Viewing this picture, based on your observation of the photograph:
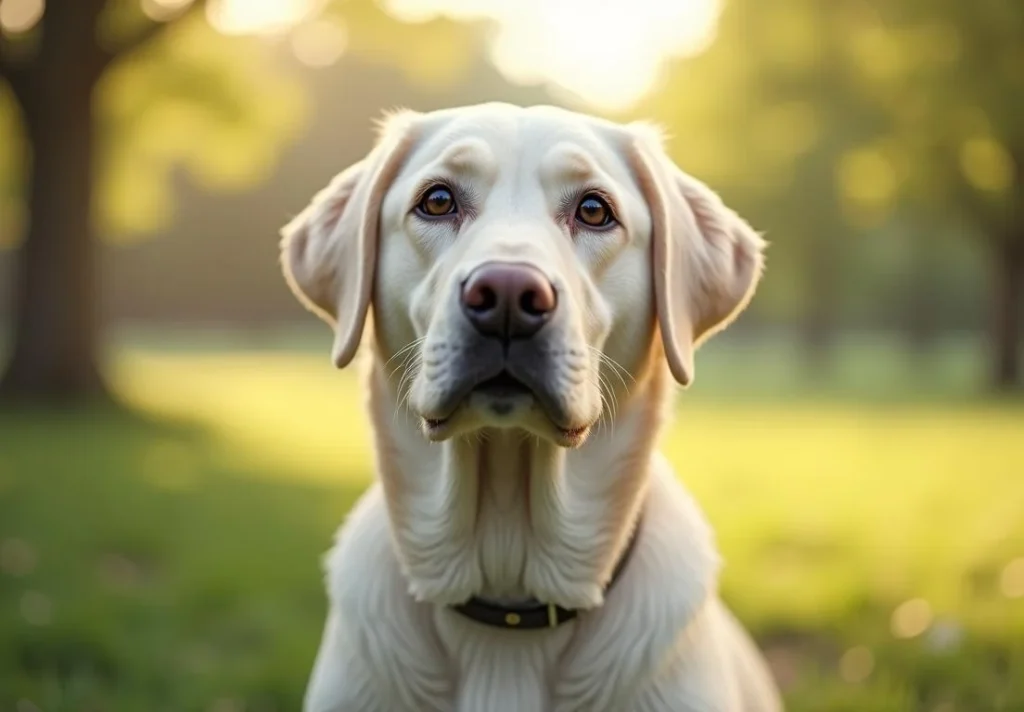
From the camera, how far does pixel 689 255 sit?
3176 mm

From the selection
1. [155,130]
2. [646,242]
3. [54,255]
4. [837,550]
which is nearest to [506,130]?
[646,242]

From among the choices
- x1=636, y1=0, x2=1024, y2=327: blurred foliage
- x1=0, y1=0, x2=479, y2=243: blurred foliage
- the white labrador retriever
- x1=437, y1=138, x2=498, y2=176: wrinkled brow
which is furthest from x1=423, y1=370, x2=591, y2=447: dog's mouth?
x1=636, y1=0, x2=1024, y2=327: blurred foliage

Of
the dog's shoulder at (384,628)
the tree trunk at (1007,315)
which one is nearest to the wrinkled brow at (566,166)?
the dog's shoulder at (384,628)

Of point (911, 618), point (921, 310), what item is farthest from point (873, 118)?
point (911, 618)

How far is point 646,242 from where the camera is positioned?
121 inches

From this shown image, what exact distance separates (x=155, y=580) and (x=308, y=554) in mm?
928

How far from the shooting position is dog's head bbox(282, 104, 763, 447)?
2621 mm

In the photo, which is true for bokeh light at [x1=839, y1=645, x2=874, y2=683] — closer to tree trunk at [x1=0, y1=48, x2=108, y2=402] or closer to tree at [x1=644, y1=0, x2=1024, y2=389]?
tree trunk at [x1=0, y1=48, x2=108, y2=402]

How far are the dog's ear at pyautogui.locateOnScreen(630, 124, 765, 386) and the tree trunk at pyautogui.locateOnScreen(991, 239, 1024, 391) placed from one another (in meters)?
19.2

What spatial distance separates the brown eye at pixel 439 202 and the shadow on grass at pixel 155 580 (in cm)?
229

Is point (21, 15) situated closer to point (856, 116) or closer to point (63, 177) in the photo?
point (63, 177)

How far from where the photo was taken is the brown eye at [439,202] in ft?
9.84

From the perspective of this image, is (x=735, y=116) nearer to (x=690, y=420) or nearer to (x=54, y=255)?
(x=690, y=420)

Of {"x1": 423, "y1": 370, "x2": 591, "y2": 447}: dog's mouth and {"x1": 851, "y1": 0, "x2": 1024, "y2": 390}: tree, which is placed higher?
{"x1": 851, "y1": 0, "x2": 1024, "y2": 390}: tree
